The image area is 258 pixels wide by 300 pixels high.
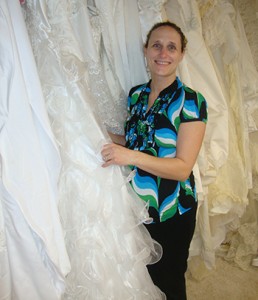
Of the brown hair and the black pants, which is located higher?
the brown hair

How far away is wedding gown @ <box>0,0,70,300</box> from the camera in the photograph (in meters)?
0.47

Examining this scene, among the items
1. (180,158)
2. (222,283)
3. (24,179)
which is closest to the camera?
(24,179)

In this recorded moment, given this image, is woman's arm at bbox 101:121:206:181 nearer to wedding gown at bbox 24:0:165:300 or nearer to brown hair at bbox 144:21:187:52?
wedding gown at bbox 24:0:165:300

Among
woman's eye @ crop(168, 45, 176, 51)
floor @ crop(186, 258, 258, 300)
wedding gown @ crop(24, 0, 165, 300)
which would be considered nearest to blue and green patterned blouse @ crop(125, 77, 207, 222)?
woman's eye @ crop(168, 45, 176, 51)

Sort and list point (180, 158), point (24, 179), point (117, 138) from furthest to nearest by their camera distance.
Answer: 1. point (117, 138)
2. point (180, 158)
3. point (24, 179)

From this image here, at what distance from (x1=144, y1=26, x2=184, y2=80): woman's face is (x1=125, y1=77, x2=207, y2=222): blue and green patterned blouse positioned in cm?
6

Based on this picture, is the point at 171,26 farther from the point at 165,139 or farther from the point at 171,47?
the point at 165,139

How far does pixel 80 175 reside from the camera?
61cm

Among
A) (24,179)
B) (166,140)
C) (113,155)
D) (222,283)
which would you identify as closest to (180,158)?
(166,140)

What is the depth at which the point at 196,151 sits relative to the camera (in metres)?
0.81

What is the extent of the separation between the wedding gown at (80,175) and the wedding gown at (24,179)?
57 mm

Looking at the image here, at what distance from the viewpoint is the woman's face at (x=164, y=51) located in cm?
85

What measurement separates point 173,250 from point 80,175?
54cm

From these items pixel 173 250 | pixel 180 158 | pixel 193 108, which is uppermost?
pixel 193 108
